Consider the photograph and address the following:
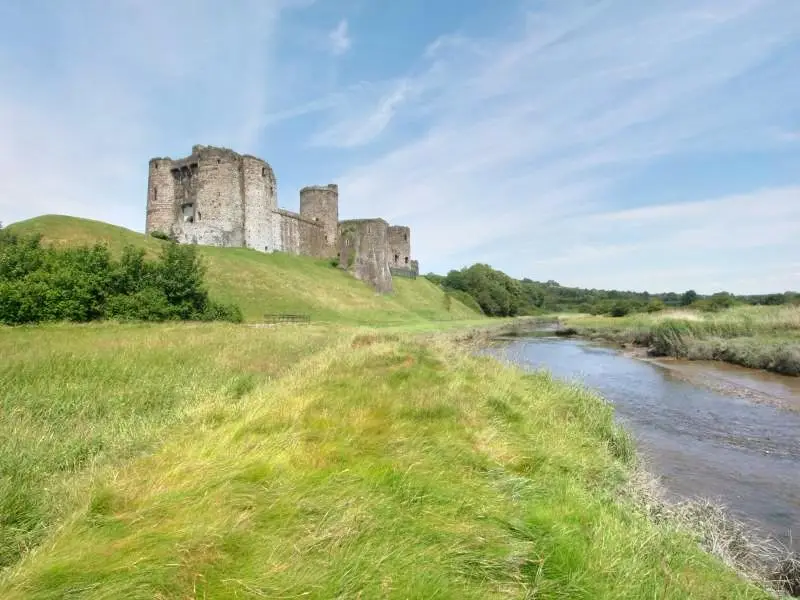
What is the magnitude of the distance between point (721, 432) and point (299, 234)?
144 feet

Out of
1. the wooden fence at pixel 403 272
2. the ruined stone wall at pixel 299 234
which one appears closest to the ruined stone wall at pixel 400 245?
the wooden fence at pixel 403 272

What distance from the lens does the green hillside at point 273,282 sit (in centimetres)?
3045

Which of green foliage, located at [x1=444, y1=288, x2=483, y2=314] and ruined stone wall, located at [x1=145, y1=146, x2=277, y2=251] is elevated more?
ruined stone wall, located at [x1=145, y1=146, x2=277, y2=251]

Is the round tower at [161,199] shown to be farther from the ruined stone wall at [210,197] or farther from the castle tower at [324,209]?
the castle tower at [324,209]

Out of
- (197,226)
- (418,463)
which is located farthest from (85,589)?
(197,226)

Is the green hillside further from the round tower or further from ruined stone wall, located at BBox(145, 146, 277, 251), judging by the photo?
the round tower

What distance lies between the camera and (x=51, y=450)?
15.8ft

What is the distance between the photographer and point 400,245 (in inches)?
2488

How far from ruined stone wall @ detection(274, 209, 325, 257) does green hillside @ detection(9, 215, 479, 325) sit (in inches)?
72.9

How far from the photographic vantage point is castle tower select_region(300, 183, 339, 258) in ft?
175

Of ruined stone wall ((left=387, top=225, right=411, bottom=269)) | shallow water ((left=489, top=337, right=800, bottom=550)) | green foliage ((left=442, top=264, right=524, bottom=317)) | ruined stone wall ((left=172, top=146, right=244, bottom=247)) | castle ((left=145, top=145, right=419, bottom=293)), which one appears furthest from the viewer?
green foliage ((left=442, top=264, right=524, bottom=317))

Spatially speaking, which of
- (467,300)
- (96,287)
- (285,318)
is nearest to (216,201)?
(285,318)

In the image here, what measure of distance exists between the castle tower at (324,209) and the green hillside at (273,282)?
451cm

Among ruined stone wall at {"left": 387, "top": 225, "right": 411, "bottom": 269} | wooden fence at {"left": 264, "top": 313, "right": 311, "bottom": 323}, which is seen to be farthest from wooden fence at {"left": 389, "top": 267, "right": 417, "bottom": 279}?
wooden fence at {"left": 264, "top": 313, "right": 311, "bottom": 323}
